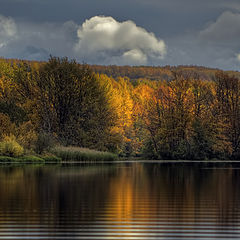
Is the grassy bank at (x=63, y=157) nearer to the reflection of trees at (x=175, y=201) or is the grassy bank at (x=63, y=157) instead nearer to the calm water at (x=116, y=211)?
the calm water at (x=116, y=211)

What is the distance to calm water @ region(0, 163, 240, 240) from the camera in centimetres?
1270

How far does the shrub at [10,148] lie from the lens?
43.9 metres

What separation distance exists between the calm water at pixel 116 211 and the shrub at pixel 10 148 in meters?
19.2

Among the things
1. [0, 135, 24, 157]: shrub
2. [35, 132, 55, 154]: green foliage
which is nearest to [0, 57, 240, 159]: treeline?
[35, 132, 55, 154]: green foliage

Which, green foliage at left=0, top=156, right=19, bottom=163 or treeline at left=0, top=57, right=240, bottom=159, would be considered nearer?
green foliage at left=0, top=156, right=19, bottom=163

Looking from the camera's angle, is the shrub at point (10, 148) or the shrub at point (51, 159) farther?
the shrub at point (51, 159)

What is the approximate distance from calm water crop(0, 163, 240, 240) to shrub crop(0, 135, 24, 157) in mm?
19157

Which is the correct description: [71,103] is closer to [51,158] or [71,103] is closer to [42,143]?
[42,143]

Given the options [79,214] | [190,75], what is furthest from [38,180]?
[190,75]

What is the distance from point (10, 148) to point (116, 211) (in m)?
29.5

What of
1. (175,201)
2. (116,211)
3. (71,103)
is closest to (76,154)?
(71,103)

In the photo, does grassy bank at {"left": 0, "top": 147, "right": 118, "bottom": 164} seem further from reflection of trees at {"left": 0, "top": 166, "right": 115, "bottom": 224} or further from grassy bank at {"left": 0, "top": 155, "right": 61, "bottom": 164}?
reflection of trees at {"left": 0, "top": 166, "right": 115, "bottom": 224}

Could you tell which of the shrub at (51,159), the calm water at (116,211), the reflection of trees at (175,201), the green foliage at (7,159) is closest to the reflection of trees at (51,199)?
the calm water at (116,211)

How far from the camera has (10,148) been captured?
44031 mm
